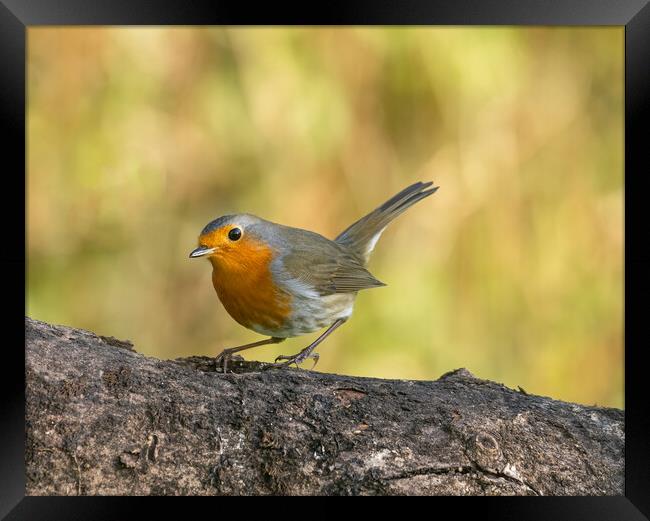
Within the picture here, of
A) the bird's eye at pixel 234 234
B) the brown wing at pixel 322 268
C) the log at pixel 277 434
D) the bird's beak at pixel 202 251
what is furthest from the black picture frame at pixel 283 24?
the brown wing at pixel 322 268

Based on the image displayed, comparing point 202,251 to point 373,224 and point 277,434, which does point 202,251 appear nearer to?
point 277,434

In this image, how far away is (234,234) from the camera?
3738 millimetres

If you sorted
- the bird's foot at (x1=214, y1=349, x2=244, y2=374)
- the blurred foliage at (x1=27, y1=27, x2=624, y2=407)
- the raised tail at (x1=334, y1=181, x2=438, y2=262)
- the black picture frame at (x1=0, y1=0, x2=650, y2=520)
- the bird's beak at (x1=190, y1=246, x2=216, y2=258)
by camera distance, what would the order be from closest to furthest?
the black picture frame at (x1=0, y1=0, x2=650, y2=520), the bird's foot at (x1=214, y1=349, x2=244, y2=374), the bird's beak at (x1=190, y1=246, x2=216, y2=258), the raised tail at (x1=334, y1=181, x2=438, y2=262), the blurred foliage at (x1=27, y1=27, x2=624, y2=407)

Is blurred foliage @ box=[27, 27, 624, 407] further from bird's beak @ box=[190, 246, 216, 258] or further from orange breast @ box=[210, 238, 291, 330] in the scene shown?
bird's beak @ box=[190, 246, 216, 258]

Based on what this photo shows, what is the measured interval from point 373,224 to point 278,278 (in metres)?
1.04

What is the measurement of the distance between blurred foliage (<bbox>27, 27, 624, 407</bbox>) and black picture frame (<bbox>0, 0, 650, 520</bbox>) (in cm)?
227

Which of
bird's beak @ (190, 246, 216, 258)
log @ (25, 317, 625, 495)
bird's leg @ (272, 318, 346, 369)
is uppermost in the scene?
bird's beak @ (190, 246, 216, 258)

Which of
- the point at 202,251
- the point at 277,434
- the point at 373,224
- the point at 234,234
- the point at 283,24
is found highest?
the point at 373,224

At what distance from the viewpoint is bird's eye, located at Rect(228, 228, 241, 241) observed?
3725 millimetres

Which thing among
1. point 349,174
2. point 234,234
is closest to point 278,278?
point 234,234

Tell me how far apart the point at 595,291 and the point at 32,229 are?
10.8 feet

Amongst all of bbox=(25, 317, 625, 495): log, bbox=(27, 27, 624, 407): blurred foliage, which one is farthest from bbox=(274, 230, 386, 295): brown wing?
bbox=(25, 317, 625, 495): log

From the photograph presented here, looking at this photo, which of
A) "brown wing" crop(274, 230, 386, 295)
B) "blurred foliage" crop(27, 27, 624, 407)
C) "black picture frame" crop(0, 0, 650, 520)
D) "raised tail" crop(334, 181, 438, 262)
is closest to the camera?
"black picture frame" crop(0, 0, 650, 520)

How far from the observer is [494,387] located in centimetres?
301
